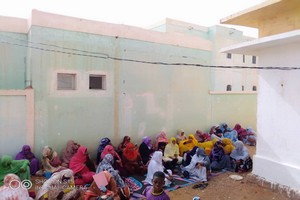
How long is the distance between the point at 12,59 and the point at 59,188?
14.8 ft

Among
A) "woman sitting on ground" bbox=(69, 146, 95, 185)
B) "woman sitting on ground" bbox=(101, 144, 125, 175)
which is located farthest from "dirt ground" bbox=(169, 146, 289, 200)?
"woman sitting on ground" bbox=(69, 146, 95, 185)

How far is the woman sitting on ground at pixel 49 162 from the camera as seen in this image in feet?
21.2

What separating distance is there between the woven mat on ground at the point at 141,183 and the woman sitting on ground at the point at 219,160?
394mm

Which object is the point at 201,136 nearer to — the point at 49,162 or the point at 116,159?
the point at 116,159

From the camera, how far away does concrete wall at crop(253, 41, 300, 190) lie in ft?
17.5

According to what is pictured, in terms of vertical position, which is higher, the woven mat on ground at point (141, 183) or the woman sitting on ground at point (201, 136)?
the woman sitting on ground at point (201, 136)

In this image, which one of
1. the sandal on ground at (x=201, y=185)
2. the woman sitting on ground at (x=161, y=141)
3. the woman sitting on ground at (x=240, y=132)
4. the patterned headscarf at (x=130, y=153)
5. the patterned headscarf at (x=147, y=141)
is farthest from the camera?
the woman sitting on ground at (x=240, y=132)

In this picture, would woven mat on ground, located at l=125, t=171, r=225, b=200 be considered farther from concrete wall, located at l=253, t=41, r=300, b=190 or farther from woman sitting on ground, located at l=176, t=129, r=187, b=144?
woman sitting on ground, located at l=176, t=129, r=187, b=144

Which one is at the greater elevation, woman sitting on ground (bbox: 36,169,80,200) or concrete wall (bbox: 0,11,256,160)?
concrete wall (bbox: 0,11,256,160)

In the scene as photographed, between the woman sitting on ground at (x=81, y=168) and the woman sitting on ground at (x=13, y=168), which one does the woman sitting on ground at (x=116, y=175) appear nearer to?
the woman sitting on ground at (x=81, y=168)

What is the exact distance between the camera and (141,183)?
620cm

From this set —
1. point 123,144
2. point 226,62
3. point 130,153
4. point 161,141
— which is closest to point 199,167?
point 130,153

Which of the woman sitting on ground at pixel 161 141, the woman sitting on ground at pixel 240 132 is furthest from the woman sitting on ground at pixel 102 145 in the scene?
the woman sitting on ground at pixel 240 132

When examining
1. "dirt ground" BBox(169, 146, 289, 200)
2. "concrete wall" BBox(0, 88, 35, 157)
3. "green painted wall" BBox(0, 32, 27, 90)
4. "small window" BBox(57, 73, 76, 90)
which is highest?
"green painted wall" BBox(0, 32, 27, 90)
